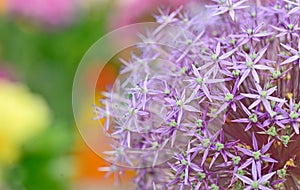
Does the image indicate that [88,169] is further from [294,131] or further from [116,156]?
[294,131]

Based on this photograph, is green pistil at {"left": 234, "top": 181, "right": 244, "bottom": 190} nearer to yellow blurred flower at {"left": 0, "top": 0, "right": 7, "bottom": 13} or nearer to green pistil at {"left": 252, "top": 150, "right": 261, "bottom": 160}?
green pistil at {"left": 252, "top": 150, "right": 261, "bottom": 160}

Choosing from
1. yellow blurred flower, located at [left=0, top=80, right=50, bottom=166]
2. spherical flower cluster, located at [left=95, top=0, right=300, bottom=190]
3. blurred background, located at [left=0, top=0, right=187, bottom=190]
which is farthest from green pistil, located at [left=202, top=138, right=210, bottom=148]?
yellow blurred flower, located at [left=0, top=80, right=50, bottom=166]

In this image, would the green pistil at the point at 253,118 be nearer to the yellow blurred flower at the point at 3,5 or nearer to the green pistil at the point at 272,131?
the green pistil at the point at 272,131

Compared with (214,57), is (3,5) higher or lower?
higher

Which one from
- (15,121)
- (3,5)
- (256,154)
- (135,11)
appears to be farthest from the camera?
(3,5)

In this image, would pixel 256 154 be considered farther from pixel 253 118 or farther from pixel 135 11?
pixel 135 11

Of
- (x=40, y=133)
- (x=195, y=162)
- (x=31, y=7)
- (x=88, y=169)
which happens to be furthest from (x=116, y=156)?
(x=31, y=7)

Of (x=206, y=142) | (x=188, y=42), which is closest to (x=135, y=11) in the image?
(x=188, y=42)

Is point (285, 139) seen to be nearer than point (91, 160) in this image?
Yes
